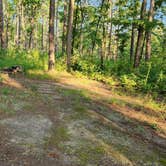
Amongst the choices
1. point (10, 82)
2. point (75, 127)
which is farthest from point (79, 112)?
point (10, 82)

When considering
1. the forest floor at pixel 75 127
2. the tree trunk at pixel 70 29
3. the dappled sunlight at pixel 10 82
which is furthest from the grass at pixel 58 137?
→ the tree trunk at pixel 70 29

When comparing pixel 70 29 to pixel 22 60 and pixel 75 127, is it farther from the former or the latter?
pixel 75 127

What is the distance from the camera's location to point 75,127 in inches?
349

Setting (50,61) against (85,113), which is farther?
(50,61)

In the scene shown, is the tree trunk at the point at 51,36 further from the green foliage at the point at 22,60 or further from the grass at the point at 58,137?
the grass at the point at 58,137

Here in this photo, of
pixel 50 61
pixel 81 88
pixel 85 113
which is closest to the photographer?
pixel 85 113

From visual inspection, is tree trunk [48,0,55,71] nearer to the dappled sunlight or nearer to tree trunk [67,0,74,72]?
tree trunk [67,0,74,72]

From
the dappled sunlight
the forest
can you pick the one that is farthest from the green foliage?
the dappled sunlight

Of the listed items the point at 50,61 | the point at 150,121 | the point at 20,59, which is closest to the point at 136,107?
the point at 150,121

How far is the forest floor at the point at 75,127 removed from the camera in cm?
707

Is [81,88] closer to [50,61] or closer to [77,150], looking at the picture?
[50,61]

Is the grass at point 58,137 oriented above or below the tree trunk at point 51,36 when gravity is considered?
below

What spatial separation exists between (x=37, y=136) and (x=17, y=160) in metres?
1.42

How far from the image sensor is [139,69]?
1881cm
